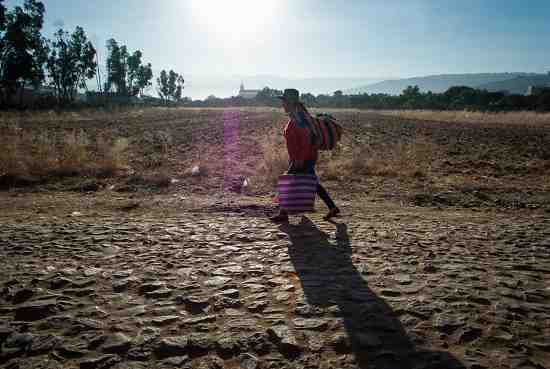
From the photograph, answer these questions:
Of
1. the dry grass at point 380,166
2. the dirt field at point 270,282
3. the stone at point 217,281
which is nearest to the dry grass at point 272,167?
the dry grass at point 380,166

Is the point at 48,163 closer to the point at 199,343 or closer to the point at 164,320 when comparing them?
the point at 164,320

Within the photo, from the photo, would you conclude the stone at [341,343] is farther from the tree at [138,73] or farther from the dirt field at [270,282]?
the tree at [138,73]

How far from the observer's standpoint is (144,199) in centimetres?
741

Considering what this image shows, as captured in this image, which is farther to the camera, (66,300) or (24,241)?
(24,241)

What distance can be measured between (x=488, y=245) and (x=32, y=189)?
8.31 metres

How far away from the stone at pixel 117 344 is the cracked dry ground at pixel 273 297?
1 centimetres

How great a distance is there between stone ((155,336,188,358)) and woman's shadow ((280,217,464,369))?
94cm

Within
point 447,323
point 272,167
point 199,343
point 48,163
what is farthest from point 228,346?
point 48,163

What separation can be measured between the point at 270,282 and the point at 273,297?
0.98 ft

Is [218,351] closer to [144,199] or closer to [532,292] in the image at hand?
[532,292]

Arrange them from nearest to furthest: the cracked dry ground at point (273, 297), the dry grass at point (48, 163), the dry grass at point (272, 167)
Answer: the cracked dry ground at point (273, 297) < the dry grass at point (48, 163) < the dry grass at point (272, 167)

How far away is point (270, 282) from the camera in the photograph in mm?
3416

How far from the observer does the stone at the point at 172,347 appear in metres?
2.36

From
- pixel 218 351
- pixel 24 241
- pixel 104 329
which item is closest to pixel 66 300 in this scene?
pixel 104 329
